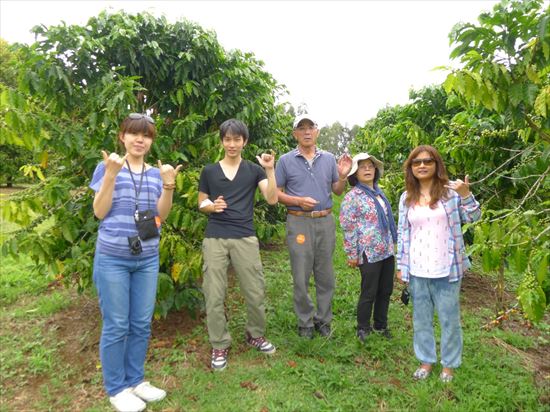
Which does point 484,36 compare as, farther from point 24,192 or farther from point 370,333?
point 24,192

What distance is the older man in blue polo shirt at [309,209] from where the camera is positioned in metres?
3.62

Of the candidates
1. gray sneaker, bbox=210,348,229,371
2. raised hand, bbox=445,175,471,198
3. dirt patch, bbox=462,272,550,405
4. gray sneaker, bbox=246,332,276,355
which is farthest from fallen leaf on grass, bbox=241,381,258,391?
raised hand, bbox=445,175,471,198

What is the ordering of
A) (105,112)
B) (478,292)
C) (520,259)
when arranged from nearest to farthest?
(520,259) < (105,112) < (478,292)

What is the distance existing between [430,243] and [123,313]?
2.17 m

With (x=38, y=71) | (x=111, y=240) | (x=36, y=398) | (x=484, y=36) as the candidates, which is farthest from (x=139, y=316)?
(x=484, y=36)

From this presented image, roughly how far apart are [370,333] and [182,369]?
Result: 172cm

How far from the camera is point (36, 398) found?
3.00 m

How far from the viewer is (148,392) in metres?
2.84

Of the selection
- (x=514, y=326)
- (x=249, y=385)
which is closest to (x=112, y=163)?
(x=249, y=385)

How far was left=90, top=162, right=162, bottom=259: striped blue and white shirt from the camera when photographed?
101 inches

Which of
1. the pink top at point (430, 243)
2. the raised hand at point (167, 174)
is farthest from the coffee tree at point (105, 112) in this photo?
the pink top at point (430, 243)

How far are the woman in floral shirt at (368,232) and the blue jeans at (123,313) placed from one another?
5.75ft

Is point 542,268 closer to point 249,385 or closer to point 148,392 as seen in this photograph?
point 249,385

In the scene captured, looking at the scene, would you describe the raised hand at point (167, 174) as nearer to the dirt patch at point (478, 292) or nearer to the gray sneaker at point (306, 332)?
the gray sneaker at point (306, 332)
